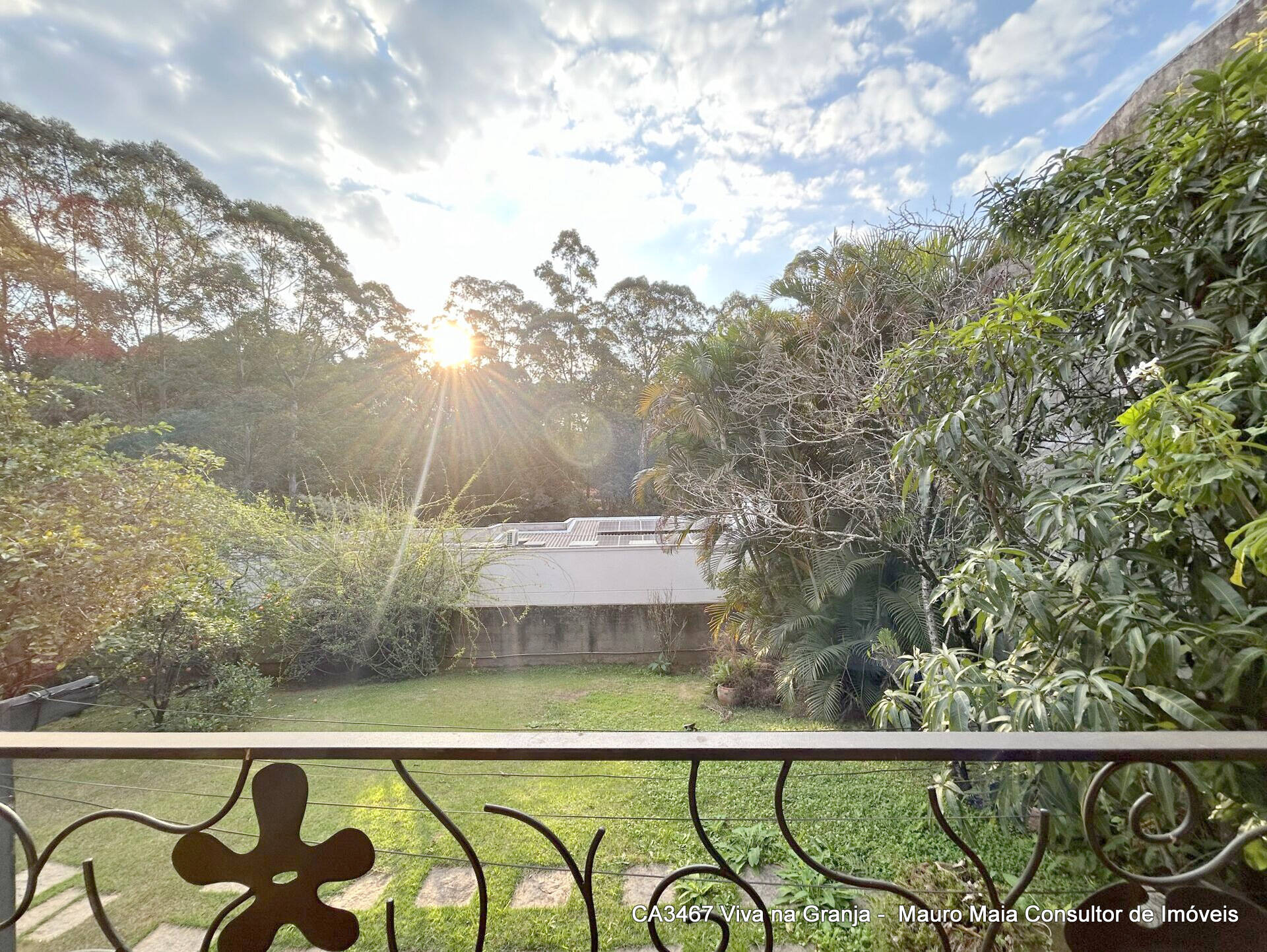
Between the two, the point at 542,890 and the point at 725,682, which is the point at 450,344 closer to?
the point at 725,682

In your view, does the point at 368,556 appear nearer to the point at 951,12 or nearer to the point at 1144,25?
the point at 951,12

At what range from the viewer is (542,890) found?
201 cm

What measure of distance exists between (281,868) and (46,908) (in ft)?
7.68

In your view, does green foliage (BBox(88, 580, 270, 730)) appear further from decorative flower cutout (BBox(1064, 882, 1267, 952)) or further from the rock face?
the rock face

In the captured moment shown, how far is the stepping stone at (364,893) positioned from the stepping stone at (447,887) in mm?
174

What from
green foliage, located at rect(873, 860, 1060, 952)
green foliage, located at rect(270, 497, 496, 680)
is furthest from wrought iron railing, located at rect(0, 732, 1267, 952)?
green foliage, located at rect(270, 497, 496, 680)

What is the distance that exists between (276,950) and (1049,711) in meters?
2.68

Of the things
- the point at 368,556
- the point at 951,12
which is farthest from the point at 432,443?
the point at 951,12

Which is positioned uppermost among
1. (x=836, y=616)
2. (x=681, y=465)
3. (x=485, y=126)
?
(x=485, y=126)

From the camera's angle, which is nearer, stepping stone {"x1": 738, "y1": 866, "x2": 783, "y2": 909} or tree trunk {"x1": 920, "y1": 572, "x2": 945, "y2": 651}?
stepping stone {"x1": 738, "y1": 866, "x2": 783, "y2": 909}

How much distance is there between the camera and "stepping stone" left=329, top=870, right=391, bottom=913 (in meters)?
1.92

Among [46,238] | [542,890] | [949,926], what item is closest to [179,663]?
[542,890]

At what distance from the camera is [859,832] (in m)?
2.39

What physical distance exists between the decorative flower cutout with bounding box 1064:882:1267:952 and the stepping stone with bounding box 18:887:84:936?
9.94 feet
